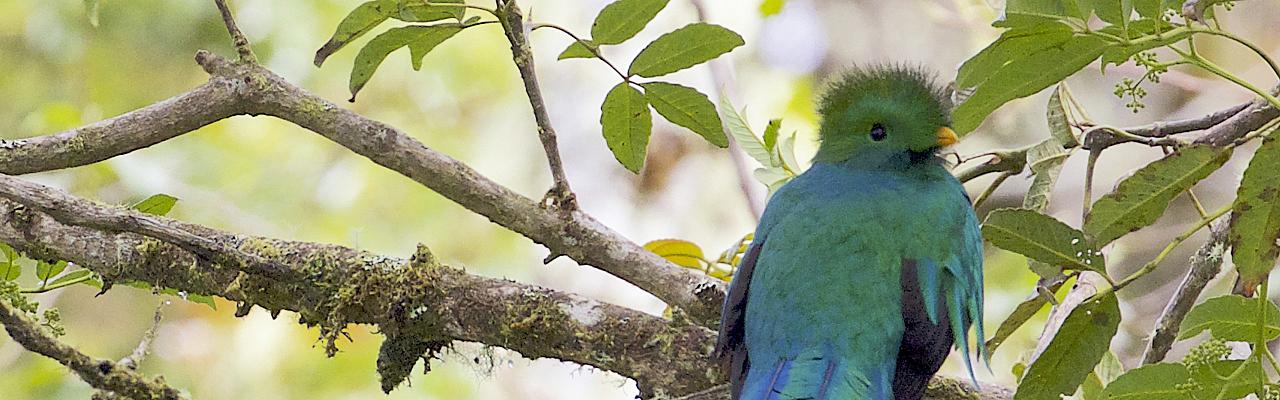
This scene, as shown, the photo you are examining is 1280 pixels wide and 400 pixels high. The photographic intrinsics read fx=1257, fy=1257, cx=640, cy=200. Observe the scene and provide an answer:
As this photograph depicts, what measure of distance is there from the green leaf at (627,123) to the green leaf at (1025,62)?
1.85 feet

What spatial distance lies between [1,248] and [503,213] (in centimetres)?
81

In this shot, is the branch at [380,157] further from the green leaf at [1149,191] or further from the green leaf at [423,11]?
the green leaf at [1149,191]

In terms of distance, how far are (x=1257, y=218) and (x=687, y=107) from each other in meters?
0.85

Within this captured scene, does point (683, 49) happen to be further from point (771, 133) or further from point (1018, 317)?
point (1018, 317)

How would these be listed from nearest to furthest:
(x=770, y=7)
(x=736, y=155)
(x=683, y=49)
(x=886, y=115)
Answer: (x=683, y=49), (x=886, y=115), (x=736, y=155), (x=770, y=7)

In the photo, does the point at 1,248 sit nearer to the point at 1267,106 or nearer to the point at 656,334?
the point at 656,334

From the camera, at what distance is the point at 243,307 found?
1985mm

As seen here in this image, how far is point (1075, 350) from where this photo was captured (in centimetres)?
165

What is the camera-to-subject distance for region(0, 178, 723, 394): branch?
192 cm

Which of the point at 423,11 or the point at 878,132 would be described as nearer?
the point at 423,11

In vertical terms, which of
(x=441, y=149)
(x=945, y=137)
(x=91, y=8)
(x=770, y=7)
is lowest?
(x=945, y=137)

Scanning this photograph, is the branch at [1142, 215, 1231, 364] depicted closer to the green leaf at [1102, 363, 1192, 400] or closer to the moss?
the green leaf at [1102, 363, 1192, 400]

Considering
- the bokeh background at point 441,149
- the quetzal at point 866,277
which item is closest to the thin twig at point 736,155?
the bokeh background at point 441,149

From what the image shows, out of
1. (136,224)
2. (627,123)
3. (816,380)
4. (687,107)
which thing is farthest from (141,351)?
(816,380)
